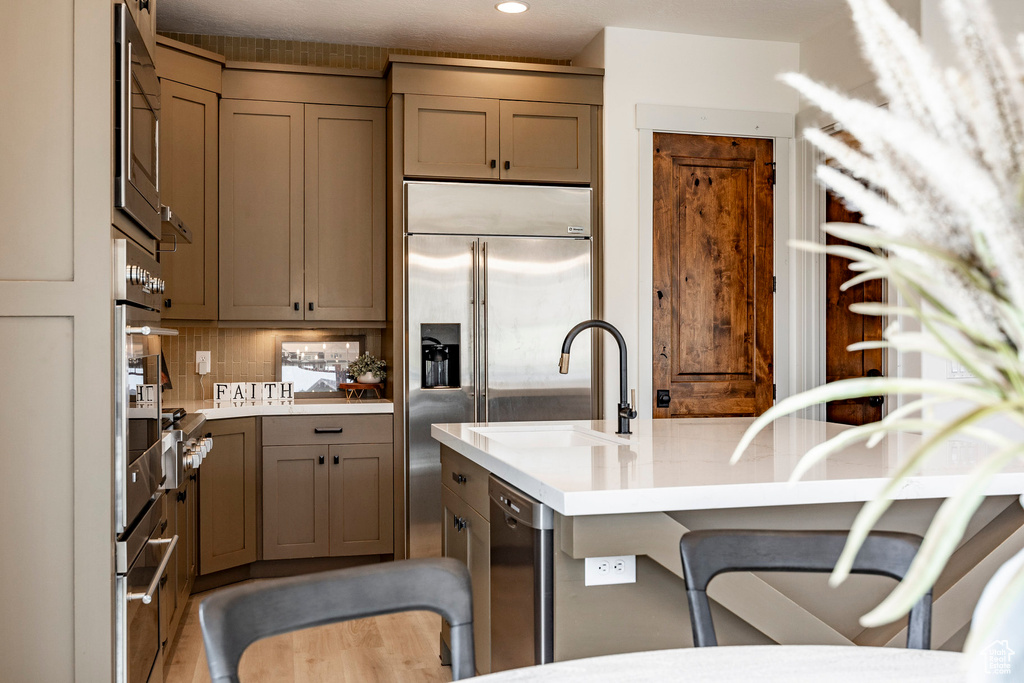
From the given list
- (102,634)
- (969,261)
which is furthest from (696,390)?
(969,261)

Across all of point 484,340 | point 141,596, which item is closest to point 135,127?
point 141,596

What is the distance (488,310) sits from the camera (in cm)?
428

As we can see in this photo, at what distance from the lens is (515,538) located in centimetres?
202

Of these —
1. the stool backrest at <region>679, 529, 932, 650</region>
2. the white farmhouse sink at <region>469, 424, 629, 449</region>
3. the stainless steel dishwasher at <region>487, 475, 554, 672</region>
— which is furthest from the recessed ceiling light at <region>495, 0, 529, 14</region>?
the stool backrest at <region>679, 529, 932, 650</region>

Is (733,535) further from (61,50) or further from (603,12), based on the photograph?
(603,12)

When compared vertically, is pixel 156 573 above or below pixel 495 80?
below

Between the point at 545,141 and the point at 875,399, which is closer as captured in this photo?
the point at 875,399

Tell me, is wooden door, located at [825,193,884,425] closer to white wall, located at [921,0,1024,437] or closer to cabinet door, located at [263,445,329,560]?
white wall, located at [921,0,1024,437]

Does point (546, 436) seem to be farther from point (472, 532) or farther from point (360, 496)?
point (360, 496)

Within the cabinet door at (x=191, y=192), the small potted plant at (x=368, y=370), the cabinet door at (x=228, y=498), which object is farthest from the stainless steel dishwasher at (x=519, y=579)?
the cabinet door at (x=191, y=192)

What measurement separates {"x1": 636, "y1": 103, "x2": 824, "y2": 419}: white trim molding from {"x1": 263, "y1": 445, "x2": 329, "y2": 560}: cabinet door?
1.72m

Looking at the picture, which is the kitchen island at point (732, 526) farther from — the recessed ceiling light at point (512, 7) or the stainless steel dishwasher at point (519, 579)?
the recessed ceiling light at point (512, 7)

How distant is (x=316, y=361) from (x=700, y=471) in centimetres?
331

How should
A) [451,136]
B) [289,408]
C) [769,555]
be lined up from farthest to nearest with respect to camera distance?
[451,136] < [289,408] < [769,555]
